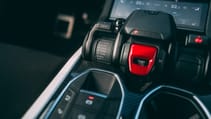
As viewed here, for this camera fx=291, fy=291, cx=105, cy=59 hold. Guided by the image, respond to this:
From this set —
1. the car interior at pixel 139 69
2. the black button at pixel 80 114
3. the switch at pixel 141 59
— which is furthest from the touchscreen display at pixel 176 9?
the black button at pixel 80 114

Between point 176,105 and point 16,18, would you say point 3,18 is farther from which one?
point 176,105

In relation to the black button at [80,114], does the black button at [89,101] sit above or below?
above

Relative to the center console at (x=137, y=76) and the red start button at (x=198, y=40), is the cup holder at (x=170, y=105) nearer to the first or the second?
the center console at (x=137, y=76)

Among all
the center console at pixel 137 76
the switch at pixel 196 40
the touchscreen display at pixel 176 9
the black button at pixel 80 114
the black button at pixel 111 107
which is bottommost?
the black button at pixel 80 114

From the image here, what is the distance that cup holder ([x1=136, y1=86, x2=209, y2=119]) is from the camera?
0.55 metres

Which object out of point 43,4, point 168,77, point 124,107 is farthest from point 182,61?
point 43,4

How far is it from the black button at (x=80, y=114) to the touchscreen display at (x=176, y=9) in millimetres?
269

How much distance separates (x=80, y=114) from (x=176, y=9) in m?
0.34

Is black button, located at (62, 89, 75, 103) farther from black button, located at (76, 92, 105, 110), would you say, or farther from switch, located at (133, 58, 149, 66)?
switch, located at (133, 58, 149, 66)

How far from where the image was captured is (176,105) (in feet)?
1.92

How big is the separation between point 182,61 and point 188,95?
2.9 inches

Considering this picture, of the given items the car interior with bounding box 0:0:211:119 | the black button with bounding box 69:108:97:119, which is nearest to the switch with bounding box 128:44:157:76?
the car interior with bounding box 0:0:211:119

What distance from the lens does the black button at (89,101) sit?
555 millimetres

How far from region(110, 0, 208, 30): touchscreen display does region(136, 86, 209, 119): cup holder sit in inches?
6.9
